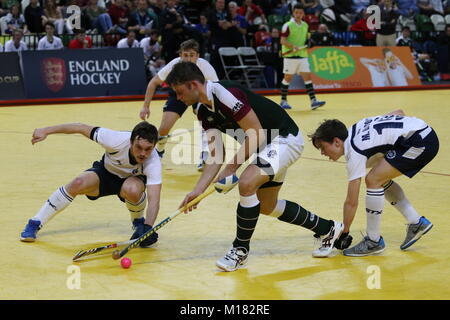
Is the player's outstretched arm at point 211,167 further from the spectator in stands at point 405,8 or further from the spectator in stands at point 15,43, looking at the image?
the spectator in stands at point 405,8

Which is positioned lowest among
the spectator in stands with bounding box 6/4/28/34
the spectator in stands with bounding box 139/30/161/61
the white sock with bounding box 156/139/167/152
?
the spectator in stands with bounding box 139/30/161/61

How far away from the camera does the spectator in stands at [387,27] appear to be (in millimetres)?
20141

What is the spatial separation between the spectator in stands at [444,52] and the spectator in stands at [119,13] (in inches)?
343

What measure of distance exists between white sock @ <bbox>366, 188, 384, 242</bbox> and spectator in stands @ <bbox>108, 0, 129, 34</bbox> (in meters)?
14.3

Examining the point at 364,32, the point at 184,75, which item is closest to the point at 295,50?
the point at 364,32

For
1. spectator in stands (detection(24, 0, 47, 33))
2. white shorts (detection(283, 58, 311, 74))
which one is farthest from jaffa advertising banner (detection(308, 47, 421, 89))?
spectator in stands (detection(24, 0, 47, 33))

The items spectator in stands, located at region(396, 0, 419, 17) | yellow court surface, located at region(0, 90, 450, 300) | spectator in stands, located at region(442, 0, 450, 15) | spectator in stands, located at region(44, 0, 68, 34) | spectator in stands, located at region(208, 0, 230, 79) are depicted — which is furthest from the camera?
spectator in stands, located at region(442, 0, 450, 15)

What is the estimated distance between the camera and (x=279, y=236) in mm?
6559

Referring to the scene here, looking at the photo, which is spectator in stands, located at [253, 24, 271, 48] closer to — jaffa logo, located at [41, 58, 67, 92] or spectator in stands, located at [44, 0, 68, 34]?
spectator in stands, located at [44, 0, 68, 34]

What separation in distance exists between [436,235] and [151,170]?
7.95 feet

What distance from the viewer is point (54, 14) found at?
19.0 meters

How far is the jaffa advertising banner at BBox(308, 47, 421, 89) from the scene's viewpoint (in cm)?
1931

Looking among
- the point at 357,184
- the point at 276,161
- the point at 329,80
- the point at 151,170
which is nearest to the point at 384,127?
the point at 357,184

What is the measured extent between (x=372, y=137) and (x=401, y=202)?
720 millimetres
